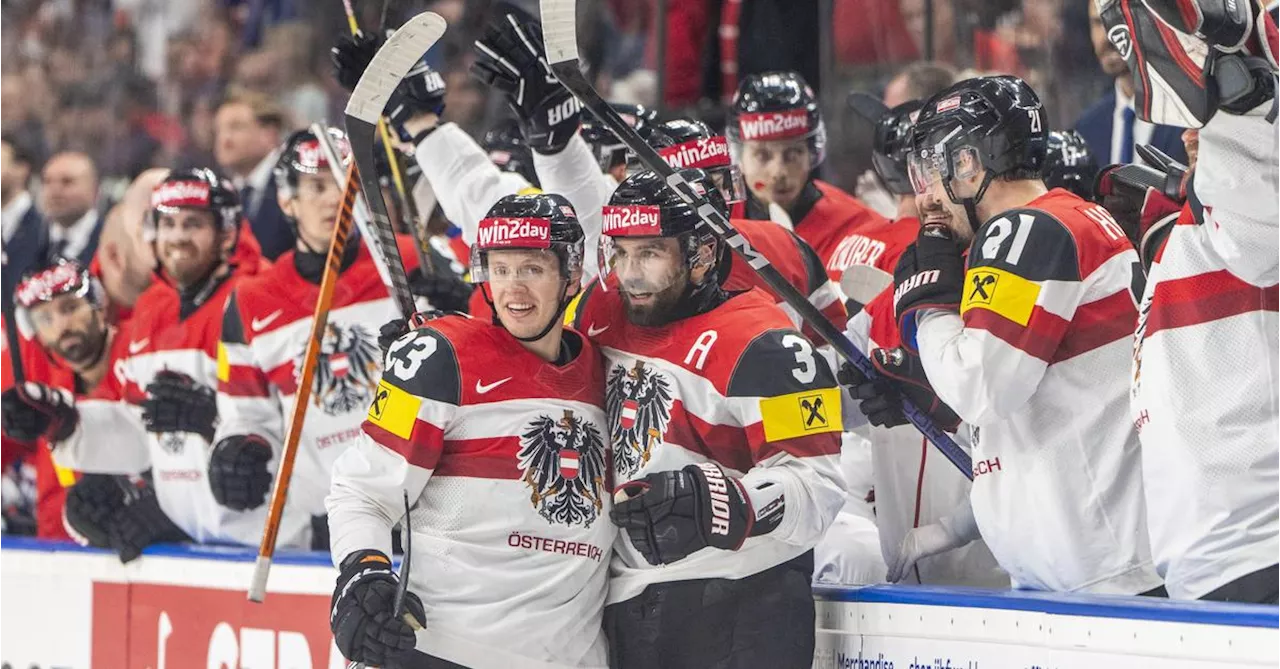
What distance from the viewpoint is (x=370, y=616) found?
3.04m

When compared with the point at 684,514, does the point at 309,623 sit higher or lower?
lower

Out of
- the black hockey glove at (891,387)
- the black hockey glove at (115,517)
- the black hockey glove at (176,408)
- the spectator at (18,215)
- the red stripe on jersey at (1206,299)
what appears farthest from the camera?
the spectator at (18,215)

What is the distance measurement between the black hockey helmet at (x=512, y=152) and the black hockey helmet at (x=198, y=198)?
76 centimetres

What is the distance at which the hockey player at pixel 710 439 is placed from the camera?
3232 millimetres

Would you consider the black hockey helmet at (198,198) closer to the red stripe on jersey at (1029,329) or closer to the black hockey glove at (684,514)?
the black hockey glove at (684,514)

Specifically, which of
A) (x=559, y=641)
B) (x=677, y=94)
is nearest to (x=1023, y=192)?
(x=559, y=641)

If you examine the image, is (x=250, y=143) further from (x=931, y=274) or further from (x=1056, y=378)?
(x=1056, y=378)

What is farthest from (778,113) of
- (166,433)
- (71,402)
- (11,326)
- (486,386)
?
(11,326)

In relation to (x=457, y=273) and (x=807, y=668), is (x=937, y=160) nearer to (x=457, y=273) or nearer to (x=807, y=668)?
(x=807, y=668)

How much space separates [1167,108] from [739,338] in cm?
92

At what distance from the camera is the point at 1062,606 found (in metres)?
2.99

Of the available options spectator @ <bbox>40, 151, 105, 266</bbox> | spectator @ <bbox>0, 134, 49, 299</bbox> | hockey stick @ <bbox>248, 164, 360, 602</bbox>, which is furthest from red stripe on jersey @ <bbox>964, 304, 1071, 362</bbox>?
spectator @ <bbox>40, 151, 105, 266</bbox>

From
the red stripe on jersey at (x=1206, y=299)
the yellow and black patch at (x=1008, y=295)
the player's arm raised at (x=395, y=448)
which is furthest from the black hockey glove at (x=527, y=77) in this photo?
the red stripe on jersey at (x=1206, y=299)

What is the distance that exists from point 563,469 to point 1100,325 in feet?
3.19
